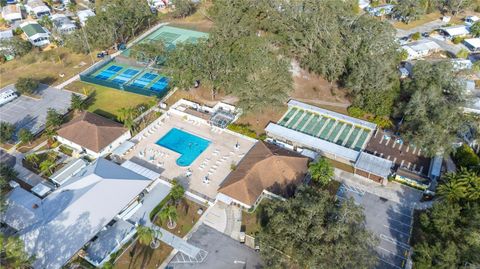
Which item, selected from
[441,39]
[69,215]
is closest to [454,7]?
[441,39]

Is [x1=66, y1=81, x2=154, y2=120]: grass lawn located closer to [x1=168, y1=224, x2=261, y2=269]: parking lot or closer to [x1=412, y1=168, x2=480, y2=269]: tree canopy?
[x1=168, y1=224, x2=261, y2=269]: parking lot

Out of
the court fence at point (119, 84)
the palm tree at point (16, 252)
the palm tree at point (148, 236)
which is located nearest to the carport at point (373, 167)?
the palm tree at point (148, 236)

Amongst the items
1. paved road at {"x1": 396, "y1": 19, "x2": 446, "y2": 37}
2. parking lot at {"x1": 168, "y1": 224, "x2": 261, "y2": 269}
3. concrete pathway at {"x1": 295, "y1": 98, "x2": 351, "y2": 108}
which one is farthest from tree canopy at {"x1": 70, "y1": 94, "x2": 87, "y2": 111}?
paved road at {"x1": 396, "y1": 19, "x2": 446, "y2": 37}

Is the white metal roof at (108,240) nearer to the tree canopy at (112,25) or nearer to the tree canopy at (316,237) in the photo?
the tree canopy at (316,237)

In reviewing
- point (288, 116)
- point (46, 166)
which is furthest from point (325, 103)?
point (46, 166)

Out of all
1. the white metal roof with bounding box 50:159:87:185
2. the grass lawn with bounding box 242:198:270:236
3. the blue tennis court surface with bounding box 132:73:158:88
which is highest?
the blue tennis court surface with bounding box 132:73:158:88

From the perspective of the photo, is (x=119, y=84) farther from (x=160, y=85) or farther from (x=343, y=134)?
(x=343, y=134)

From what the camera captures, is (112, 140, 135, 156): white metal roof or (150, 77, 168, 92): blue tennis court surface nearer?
(112, 140, 135, 156): white metal roof
